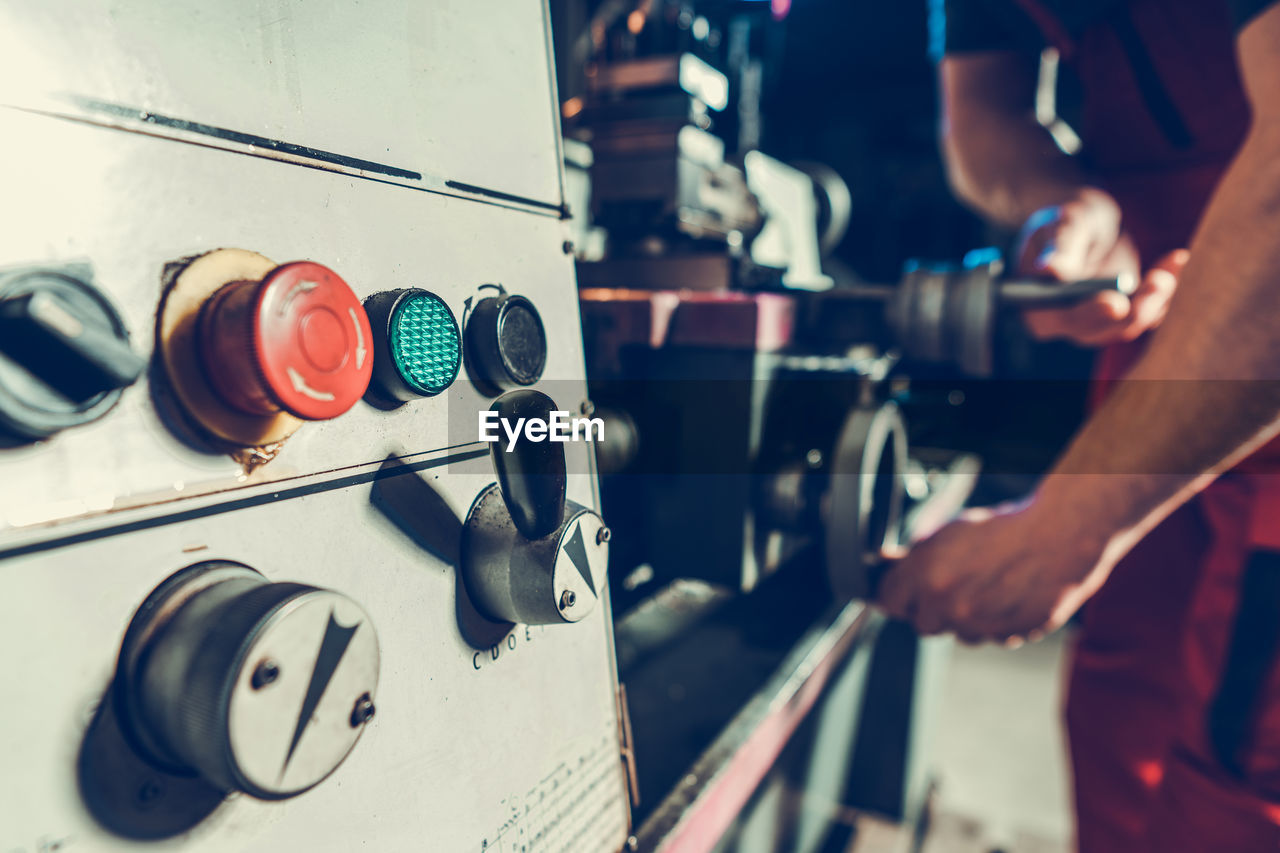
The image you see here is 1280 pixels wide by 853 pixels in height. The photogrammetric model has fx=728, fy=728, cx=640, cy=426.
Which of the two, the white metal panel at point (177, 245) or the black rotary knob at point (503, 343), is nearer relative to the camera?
the white metal panel at point (177, 245)

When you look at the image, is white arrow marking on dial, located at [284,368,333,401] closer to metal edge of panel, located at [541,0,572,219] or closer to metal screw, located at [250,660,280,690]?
metal screw, located at [250,660,280,690]

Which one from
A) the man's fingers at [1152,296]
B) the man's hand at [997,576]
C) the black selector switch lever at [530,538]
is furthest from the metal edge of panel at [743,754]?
the man's fingers at [1152,296]

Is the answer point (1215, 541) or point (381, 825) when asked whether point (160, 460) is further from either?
point (1215, 541)

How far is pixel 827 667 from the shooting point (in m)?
0.85

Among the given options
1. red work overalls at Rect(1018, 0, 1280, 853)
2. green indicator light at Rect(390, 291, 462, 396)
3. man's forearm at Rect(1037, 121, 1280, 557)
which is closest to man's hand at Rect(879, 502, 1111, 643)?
man's forearm at Rect(1037, 121, 1280, 557)

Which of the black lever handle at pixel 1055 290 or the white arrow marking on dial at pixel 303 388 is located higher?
the black lever handle at pixel 1055 290

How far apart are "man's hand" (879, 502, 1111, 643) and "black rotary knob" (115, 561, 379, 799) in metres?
0.65

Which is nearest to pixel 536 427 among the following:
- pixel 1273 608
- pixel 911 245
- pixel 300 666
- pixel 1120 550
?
pixel 300 666

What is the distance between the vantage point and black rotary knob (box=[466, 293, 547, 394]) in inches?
13.8

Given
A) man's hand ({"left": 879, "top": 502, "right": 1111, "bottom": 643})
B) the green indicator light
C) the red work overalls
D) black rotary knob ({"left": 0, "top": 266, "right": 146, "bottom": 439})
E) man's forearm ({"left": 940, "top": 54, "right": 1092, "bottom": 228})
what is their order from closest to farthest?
black rotary knob ({"left": 0, "top": 266, "right": 146, "bottom": 439})
the green indicator light
man's hand ({"left": 879, "top": 502, "right": 1111, "bottom": 643})
the red work overalls
man's forearm ({"left": 940, "top": 54, "right": 1092, "bottom": 228})

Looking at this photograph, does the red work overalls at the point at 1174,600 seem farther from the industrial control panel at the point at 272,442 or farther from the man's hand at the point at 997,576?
the industrial control panel at the point at 272,442

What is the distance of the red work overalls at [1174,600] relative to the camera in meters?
0.90

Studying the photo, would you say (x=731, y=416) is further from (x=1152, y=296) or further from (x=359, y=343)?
(x=1152, y=296)

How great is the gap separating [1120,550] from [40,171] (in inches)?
33.0
